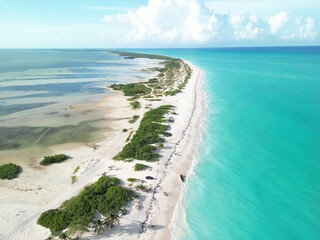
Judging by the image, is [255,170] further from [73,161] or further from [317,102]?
[317,102]

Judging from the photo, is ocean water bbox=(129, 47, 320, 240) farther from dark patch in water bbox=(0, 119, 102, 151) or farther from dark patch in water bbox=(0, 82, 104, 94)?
dark patch in water bbox=(0, 82, 104, 94)

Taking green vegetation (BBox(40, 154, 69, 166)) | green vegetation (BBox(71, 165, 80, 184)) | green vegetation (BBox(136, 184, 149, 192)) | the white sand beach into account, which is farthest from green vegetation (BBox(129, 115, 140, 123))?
green vegetation (BBox(136, 184, 149, 192))

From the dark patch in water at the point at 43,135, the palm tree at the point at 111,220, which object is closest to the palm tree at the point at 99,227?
the palm tree at the point at 111,220

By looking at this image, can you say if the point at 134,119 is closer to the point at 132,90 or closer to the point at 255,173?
the point at 255,173

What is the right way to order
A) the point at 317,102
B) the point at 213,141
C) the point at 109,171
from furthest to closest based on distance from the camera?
the point at 317,102
the point at 213,141
the point at 109,171

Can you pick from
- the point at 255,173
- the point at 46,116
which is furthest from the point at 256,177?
the point at 46,116

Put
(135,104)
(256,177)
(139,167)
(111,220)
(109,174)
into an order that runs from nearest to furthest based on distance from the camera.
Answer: (111,220) → (109,174) → (256,177) → (139,167) → (135,104)

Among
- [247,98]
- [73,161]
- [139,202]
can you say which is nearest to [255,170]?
[139,202]
